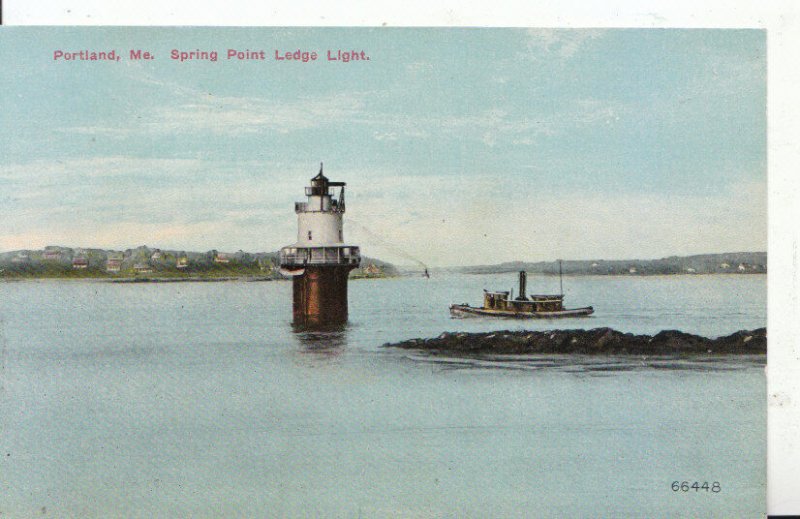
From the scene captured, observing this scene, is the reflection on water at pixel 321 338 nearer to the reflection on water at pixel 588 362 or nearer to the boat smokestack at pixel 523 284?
the reflection on water at pixel 588 362

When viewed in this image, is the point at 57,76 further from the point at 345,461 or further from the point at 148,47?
the point at 345,461

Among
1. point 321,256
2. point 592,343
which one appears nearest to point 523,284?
point 592,343

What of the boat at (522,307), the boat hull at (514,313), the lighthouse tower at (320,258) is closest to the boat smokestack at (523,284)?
the boat at (522,307)

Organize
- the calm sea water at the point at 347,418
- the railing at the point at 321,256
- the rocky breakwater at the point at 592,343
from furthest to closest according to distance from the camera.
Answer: the railing at the point at 321,256
the rocky breakwater at the point at 592,343
the calm sea water at the point at 347,418

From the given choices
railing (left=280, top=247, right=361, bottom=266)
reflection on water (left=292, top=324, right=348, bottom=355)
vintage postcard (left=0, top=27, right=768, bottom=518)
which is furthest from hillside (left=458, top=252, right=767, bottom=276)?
reflection on water (left=292, top=324, right=348, bottom=355)

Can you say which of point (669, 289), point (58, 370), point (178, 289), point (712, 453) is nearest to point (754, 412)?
point (712, 453)

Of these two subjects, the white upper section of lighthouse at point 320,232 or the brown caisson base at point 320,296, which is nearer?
the white upper section of lighthouse at point 320,232

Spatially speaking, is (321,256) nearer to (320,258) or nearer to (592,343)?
(320,258)
